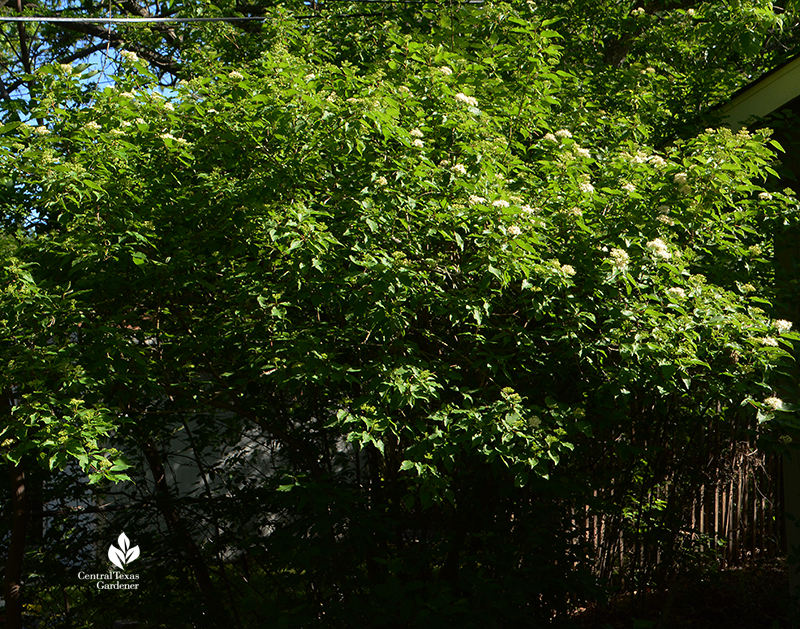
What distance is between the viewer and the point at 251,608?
373 centimetres

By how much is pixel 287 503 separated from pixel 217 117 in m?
1.79

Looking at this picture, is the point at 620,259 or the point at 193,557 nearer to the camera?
the point at 620,259

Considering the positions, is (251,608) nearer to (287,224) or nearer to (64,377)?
(64,377)

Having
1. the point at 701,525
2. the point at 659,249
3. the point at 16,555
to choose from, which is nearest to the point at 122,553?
the point at 16,555

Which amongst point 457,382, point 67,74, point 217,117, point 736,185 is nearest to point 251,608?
point 457,382

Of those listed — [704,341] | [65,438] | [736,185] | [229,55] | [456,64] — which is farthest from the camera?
[229,55]

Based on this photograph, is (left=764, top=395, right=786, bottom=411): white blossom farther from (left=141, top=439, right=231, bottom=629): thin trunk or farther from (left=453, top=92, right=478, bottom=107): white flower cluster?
(left=141, top=439, right=231, bottom=629): thin trunk

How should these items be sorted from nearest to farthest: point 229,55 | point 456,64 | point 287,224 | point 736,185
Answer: point 287,224 < point 736,185 < point 456,64 < point 229,55

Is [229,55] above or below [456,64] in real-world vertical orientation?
above

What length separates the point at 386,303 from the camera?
2.81m

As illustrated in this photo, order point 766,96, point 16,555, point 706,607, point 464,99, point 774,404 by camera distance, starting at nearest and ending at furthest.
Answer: point 774,404, point 464,99, point 16,555, point 766,96, point 706,607

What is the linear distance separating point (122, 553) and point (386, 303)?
7.73ft

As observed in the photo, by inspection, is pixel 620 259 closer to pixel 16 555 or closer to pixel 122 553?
→ pixel 122 553

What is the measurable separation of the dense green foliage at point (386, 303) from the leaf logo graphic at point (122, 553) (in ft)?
0.33
